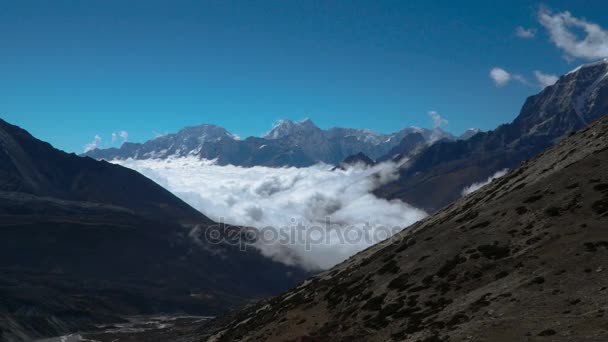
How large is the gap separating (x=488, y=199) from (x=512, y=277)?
43355 mm

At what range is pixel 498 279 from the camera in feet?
180

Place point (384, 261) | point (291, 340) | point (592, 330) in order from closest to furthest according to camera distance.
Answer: point (592, 330) → point (291, 340) → point (384, 261)

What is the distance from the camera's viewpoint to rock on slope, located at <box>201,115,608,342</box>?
146 ft

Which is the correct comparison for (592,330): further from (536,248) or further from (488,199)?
(488,199)

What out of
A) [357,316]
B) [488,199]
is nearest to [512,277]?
[357,316]

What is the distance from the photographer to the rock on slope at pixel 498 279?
146ft

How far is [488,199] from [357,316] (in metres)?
40.4

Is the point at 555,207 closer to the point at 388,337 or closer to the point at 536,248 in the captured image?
the point at 536,248

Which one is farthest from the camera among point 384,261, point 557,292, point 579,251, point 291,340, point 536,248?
point 384,261

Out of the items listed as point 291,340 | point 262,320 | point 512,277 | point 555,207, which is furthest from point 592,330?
point 262,320

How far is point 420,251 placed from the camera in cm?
7825

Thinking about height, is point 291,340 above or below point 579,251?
below

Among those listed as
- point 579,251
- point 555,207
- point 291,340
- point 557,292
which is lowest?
point 291,340

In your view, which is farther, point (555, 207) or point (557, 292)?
point (555, 207)
